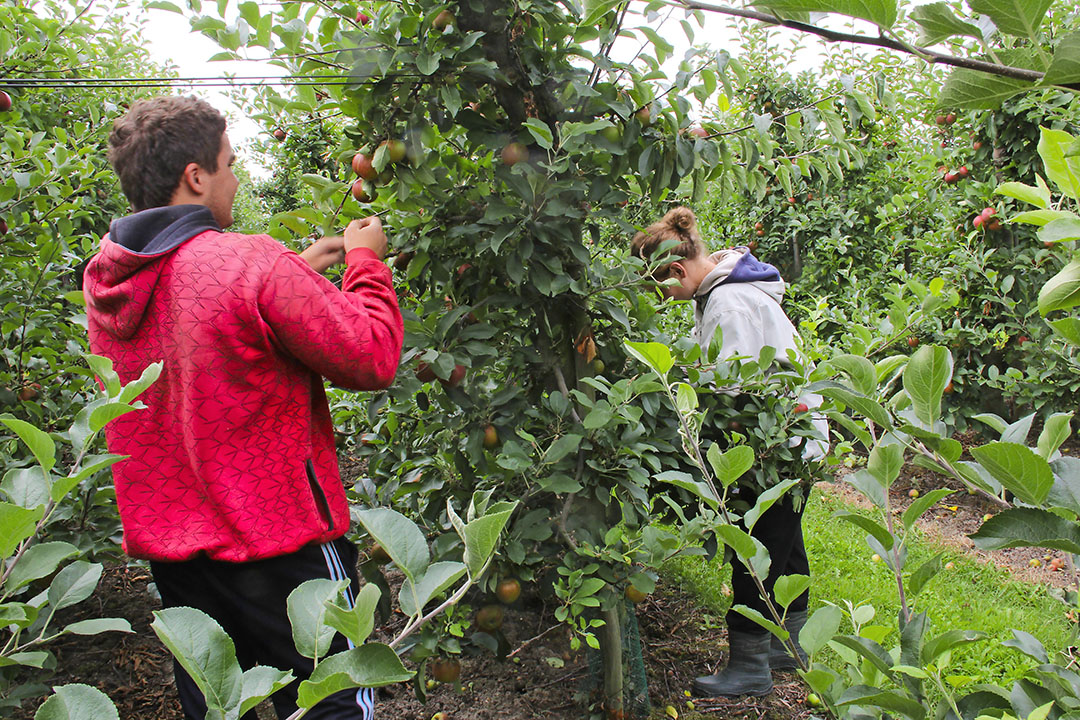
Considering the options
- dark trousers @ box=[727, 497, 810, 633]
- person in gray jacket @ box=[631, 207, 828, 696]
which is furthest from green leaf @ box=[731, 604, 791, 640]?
dark trousers @ box=[727, 497, 810, 633]

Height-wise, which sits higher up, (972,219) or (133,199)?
(133,199)

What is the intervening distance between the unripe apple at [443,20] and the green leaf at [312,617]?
56.7 inches

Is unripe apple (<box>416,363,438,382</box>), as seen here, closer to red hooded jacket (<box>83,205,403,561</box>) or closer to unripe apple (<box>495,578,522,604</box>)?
red hooded jacket (<box>83,205,403,561</box>)

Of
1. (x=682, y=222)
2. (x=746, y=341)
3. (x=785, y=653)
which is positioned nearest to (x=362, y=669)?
(x=746, y=341)

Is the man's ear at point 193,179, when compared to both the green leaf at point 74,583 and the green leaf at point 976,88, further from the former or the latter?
the green leaf at point 976,88

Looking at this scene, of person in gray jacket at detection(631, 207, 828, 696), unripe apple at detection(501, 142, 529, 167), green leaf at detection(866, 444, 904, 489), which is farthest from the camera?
person in gray jacket at detection(631, 207, 828, 696)

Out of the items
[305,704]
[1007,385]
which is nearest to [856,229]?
[1007,385]

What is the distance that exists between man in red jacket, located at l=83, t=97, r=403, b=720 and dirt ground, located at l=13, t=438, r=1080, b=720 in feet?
2.95

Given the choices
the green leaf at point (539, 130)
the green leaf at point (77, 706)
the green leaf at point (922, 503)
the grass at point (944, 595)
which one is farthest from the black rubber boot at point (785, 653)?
the green leaf at point (77, 706)

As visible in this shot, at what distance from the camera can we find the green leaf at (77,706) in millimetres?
520

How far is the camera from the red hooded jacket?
133cm

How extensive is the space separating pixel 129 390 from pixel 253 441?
63 centimetres

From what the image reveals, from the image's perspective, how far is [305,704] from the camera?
49 cm

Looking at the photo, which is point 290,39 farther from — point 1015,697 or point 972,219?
point 972,219
